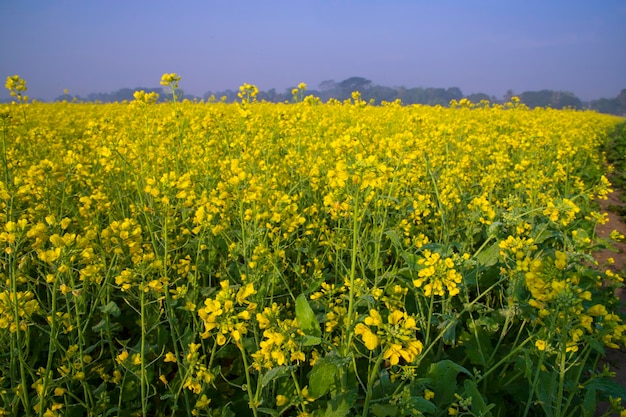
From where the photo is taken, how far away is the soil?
2.26 m

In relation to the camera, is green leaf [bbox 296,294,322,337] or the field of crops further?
green leaf [bbox 296,294,322,337]

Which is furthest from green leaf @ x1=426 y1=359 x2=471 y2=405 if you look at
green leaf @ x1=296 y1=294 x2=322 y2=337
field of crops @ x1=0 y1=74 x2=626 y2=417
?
green leaf @ x1=296 y1=294 x2=322 y2=337

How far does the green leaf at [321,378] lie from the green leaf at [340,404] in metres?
0.05

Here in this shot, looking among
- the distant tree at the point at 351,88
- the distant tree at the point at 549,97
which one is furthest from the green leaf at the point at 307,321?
the distant tree at the point at 549,97

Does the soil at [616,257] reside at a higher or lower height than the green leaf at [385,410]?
lower

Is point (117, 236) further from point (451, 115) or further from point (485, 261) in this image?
point (451, 115)

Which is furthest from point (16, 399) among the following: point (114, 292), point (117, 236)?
point (114, 292)

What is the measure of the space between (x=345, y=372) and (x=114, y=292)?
1558 millimetres

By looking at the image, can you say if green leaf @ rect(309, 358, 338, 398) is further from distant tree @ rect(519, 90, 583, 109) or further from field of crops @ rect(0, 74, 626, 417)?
distant tree @ rect(519, 90, 583, 109)

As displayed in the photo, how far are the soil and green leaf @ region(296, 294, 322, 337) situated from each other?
1413 mm

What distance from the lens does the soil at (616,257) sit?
2.26 metres

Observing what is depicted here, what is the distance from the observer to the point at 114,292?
7.84 ft

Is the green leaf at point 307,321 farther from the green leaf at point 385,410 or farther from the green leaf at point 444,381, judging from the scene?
the green leaf at point 444,381

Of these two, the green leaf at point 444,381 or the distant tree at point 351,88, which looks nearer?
the green leaf at point 444,381
